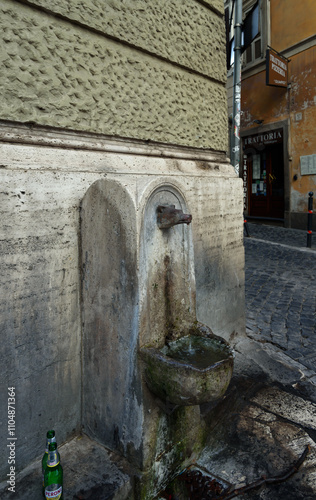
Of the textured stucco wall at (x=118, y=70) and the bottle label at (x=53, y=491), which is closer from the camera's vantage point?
the bottle label at (x=53, y=491)

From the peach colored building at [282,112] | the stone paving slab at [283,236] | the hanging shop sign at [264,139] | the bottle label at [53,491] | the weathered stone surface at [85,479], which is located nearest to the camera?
the bottle label at [53,491]

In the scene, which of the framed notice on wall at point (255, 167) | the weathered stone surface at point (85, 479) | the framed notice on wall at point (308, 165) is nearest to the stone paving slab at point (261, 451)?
the weathered stone surface at point (85, 479)

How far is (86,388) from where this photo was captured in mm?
2107

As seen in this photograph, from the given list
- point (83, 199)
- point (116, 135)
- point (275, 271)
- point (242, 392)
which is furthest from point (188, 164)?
point (275, 271)

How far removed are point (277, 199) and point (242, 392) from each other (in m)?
12.3

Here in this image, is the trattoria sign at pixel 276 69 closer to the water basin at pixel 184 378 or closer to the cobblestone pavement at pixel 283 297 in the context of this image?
the cobblestone pavement at pixel 283 297

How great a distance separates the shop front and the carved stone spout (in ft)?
40.6

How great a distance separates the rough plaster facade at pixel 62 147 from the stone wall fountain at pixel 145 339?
117 millimetres

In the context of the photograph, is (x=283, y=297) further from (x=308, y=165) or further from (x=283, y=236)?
(x=308, y=165)

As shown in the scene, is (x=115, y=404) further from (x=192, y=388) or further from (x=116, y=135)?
(x=116, y=135)

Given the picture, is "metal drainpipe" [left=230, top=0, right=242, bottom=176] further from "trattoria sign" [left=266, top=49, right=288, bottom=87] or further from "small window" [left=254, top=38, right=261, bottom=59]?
"small window" [left=254, top=38, right=261, bottom=59]

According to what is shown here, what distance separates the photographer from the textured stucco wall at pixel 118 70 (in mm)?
1869

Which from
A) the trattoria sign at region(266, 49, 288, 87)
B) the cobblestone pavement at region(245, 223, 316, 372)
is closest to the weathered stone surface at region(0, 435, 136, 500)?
the cobblestone pavement at region(245, 223, 316, 372)

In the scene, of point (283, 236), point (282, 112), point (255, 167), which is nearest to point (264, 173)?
point (255, 167)
